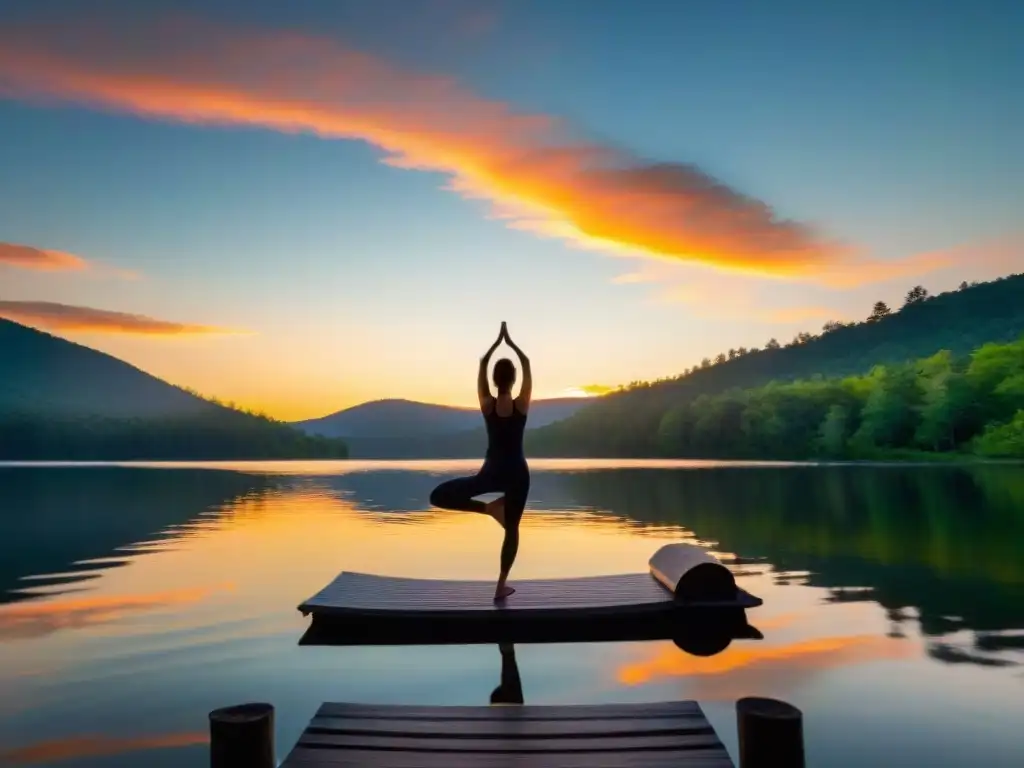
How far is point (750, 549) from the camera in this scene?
21.9 m

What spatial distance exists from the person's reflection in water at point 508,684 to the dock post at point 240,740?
4.14m

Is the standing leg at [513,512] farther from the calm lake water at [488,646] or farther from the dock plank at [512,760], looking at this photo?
the dock plank at [512,760]

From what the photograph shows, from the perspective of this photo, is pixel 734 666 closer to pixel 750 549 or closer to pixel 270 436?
pixel 750 549

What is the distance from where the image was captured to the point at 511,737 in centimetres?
643

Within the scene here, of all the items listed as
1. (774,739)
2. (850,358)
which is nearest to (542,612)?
(774,739)

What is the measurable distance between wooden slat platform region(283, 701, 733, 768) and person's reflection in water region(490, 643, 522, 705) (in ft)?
7.54

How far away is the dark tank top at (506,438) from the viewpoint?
35.3 feet

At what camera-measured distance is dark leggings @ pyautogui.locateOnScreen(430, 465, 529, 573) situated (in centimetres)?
1077

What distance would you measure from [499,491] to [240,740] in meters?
5.57

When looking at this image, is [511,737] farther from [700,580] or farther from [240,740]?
[700,580]

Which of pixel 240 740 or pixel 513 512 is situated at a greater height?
pixel 513 512

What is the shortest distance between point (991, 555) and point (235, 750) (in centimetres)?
1966

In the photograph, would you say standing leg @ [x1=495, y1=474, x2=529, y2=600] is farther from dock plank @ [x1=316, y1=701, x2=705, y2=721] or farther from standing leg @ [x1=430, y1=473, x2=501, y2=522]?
dock plank @ [x1=316, y1=701, x2=705, y2=721]

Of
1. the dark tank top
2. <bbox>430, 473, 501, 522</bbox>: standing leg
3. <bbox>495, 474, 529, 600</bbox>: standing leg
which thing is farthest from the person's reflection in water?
the dark tank top
